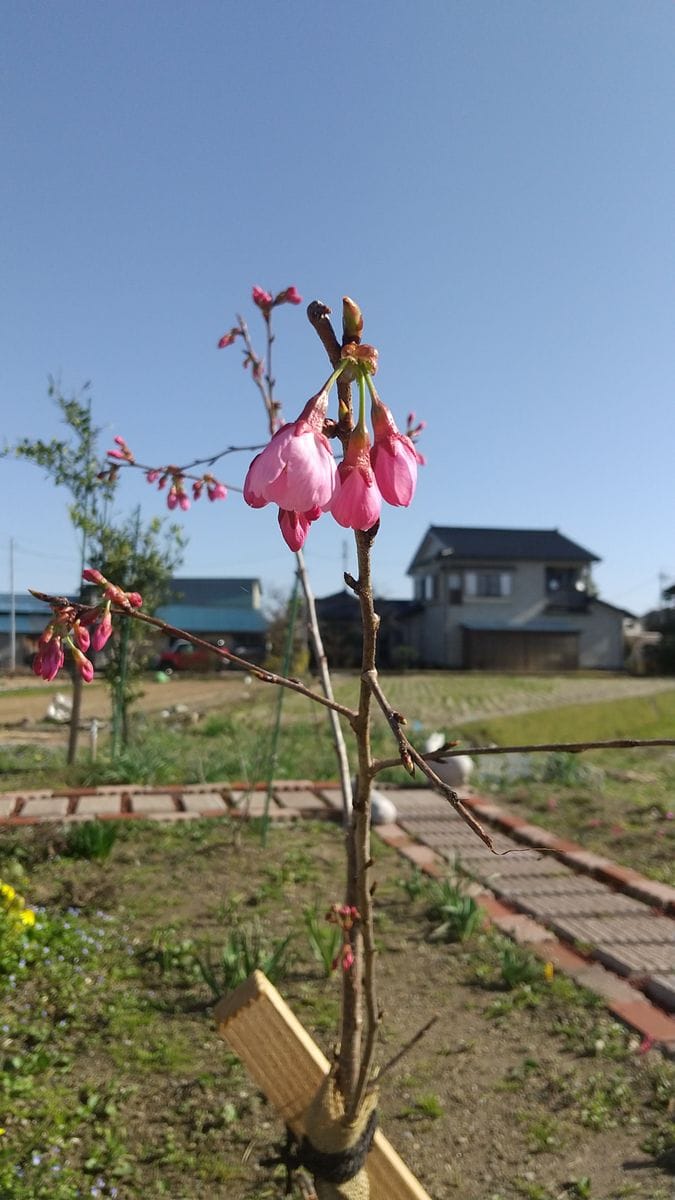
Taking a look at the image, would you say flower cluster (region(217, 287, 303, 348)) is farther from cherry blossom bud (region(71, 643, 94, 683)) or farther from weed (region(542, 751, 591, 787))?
weed (region(542, 751, 591, 787))

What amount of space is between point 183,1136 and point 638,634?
142 feet

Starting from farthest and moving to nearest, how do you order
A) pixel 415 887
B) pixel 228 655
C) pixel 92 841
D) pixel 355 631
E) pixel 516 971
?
pixel 355 631, pixel 92 841, pixel 415 887, pixel 516 971, pixel 228 655

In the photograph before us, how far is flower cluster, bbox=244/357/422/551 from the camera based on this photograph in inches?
32.4

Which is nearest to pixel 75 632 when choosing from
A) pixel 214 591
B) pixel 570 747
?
pixel 570 747

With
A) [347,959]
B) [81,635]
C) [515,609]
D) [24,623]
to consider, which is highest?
[515,609]

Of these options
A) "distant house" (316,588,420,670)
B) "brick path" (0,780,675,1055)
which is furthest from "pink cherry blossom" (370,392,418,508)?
"distant house" (316,588,420,670)

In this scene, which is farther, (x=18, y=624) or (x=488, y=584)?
(x=488, y=584)

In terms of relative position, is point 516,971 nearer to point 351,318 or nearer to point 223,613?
point 351,318

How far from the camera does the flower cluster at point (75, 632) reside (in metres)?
1.23

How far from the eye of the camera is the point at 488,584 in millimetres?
39031

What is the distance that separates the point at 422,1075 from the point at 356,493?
7.41ft

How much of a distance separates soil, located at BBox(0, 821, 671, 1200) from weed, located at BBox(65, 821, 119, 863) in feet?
1.20

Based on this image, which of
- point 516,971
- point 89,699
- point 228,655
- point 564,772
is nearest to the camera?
point 228,655

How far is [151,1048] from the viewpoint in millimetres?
2625
